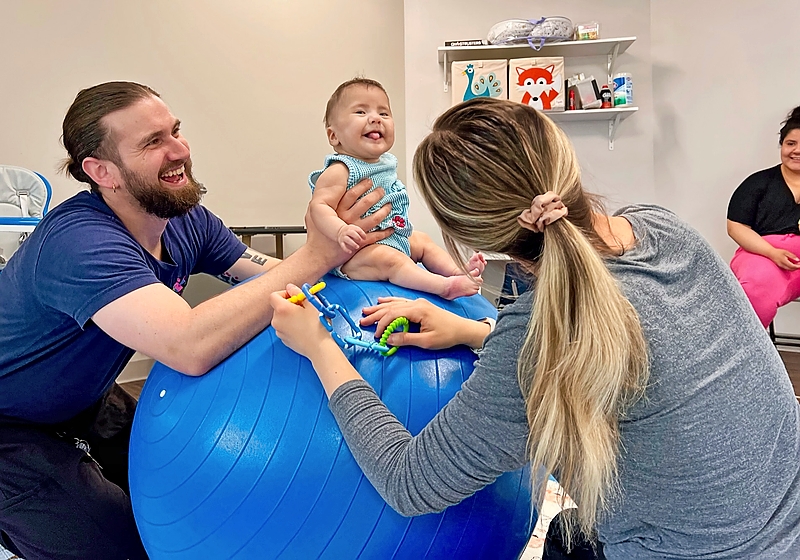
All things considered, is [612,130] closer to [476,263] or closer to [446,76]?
[446,76]

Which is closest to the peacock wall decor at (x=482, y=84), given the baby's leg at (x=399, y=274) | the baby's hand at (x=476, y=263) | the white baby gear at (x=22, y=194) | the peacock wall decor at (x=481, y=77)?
the peacock wall decor at (x=481, y=77)

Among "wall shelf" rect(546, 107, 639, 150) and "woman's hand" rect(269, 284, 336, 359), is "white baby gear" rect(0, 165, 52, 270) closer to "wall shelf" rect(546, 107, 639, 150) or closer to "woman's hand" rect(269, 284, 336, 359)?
"woman's hand" rect(269, 284, 336, 359)

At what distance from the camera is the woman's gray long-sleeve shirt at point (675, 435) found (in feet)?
2.52

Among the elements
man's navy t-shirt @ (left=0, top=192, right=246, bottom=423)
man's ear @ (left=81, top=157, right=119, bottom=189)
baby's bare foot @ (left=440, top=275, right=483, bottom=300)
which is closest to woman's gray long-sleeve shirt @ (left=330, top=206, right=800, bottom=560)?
baby's bare foot @ (left=440, top=275, right=483, bottom=300)

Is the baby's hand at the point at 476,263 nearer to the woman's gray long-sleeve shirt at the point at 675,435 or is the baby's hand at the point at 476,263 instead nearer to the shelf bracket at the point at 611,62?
the woman's gray long-sleeve shirt at the point at 675,435

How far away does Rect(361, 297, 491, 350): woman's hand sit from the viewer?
1.02 m

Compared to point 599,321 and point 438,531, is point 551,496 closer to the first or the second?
point 438,531

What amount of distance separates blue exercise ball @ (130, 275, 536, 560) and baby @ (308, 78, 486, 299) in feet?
0.47

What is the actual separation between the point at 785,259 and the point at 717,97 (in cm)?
139

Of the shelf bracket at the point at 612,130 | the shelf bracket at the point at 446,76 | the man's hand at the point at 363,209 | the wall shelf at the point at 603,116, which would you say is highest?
the shelf bracket at the point at 446,76

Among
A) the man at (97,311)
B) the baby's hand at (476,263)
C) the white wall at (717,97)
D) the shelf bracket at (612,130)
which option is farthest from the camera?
the shelf bracket at (612,130)

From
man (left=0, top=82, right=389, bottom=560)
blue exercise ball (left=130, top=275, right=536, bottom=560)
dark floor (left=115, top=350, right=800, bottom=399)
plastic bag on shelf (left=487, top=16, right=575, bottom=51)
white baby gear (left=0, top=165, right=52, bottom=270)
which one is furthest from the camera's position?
plastic bag on shelf (left=487, top=16, right=575, bottom=51)

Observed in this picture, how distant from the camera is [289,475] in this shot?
36.3 inches

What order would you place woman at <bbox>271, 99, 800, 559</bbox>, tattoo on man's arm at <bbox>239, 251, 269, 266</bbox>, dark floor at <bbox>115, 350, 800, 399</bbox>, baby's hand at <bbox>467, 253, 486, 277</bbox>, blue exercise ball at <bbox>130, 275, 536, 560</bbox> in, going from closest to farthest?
woman at <bbox>271, 99, 800, 559</bbox> → blue exercise ball at <bbox>130, 275, 536, 560</bbox> → baby's hand at <bbox>467, 253, 486, 277</bbox> → tattoo on man's arm at <bbox>239, 251, 269, 266</bbox> → dark floor at <bbox>115, 350, 800, 399</bbox>
